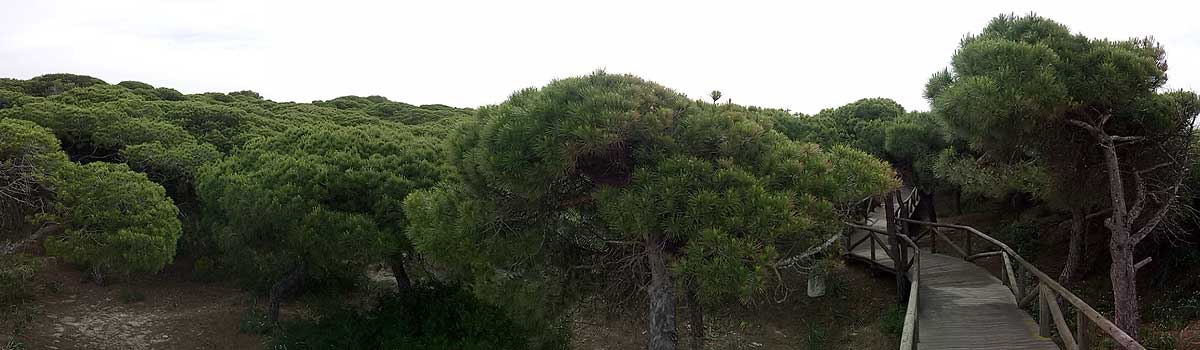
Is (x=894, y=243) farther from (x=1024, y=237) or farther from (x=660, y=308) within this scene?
(x=660, y=308)

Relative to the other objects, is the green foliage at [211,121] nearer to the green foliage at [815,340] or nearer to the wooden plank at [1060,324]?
the green foliage at [815,340]

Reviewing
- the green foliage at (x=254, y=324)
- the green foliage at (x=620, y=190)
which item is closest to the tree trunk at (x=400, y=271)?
the green foliage at (x=254, y=324)

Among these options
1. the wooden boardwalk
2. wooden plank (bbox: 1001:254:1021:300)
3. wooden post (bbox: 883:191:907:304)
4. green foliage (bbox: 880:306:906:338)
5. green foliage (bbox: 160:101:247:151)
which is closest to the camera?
the wooden boardwalk

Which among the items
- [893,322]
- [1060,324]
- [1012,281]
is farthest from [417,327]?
[1060,324]

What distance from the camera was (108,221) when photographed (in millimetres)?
10352

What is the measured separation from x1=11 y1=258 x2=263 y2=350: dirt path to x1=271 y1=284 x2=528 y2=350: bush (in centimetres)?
146

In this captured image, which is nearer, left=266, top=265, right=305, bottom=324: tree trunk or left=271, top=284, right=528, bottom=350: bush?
left=271, top=284, right=528, bottom=350: bush

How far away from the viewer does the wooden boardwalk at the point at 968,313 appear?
7656mm

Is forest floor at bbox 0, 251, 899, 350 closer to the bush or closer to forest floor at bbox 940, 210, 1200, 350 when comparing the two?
the bush

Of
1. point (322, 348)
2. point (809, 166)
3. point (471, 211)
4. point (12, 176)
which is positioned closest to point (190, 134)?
point (12, 176)

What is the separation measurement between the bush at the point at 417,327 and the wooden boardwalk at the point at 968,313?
6.51 m

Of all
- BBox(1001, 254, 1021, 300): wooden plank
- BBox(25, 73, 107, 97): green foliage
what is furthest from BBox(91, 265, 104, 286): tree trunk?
BBox(1001, 254, 1021, 300): wooden plank

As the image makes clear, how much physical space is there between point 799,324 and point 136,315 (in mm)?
14041

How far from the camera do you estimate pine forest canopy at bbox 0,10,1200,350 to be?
6992 mm
